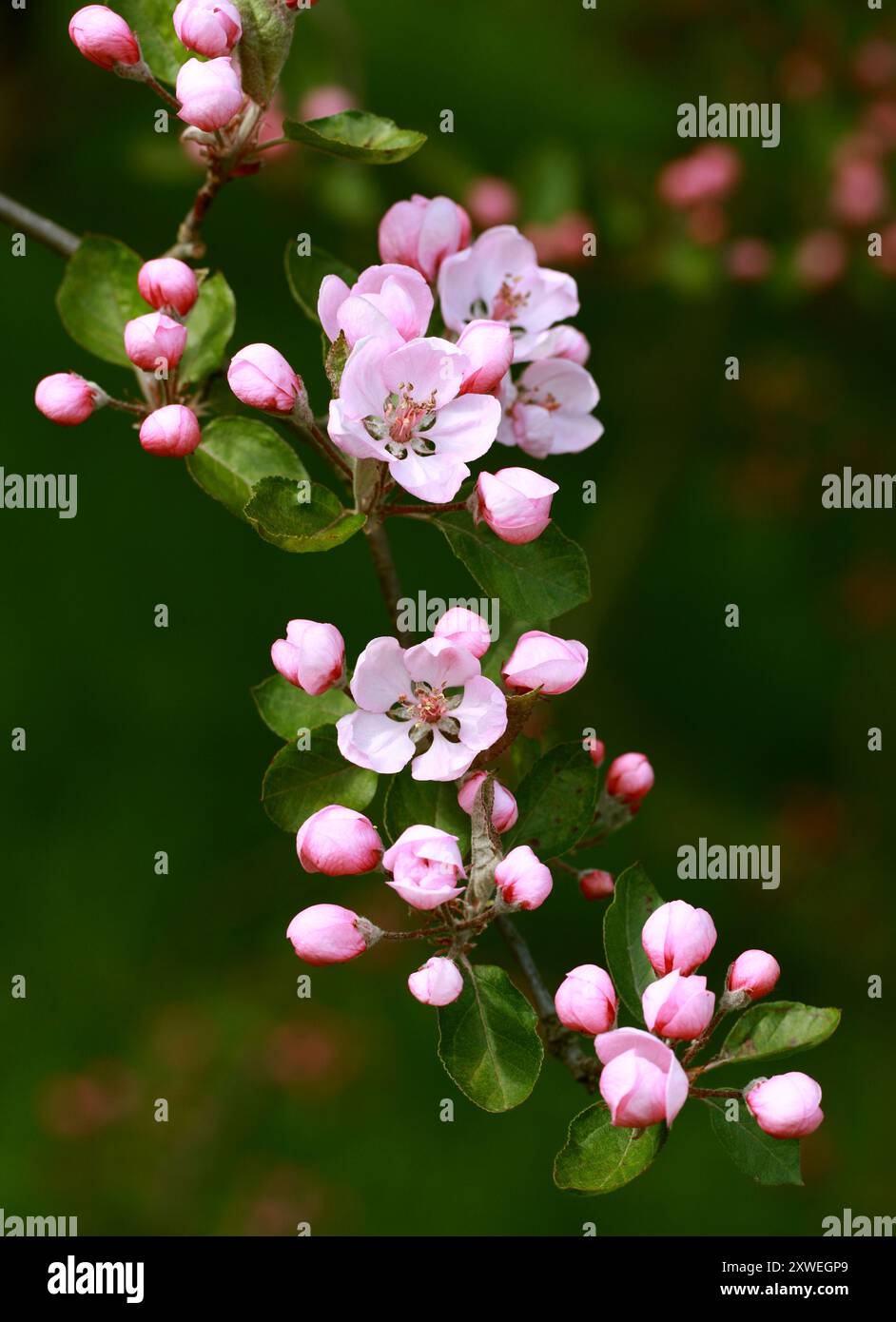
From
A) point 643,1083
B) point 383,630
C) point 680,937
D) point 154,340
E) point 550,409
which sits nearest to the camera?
point 643,1083

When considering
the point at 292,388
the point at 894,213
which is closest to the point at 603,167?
the point at 894,213

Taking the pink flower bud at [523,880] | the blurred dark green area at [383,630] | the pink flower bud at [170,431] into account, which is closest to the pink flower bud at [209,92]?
the pink flower bud at [170,431]

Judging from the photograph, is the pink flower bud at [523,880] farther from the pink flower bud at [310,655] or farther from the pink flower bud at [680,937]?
the pink flower bud at [310,655]

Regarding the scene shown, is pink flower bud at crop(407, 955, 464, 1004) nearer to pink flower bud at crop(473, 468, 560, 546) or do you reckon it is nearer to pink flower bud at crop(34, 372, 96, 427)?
pink flower bud at crop(473, 468, 560, 546)

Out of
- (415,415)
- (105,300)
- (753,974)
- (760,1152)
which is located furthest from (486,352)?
(760,1152)

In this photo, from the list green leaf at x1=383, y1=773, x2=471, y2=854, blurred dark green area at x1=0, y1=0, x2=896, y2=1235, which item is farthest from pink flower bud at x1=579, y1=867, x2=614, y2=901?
blurred dark green area at x1=0, y1=0, x2=896, y2=1235

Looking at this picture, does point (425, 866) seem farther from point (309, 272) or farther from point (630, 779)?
point (309, 272)

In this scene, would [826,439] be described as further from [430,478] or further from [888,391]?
[430,478]
